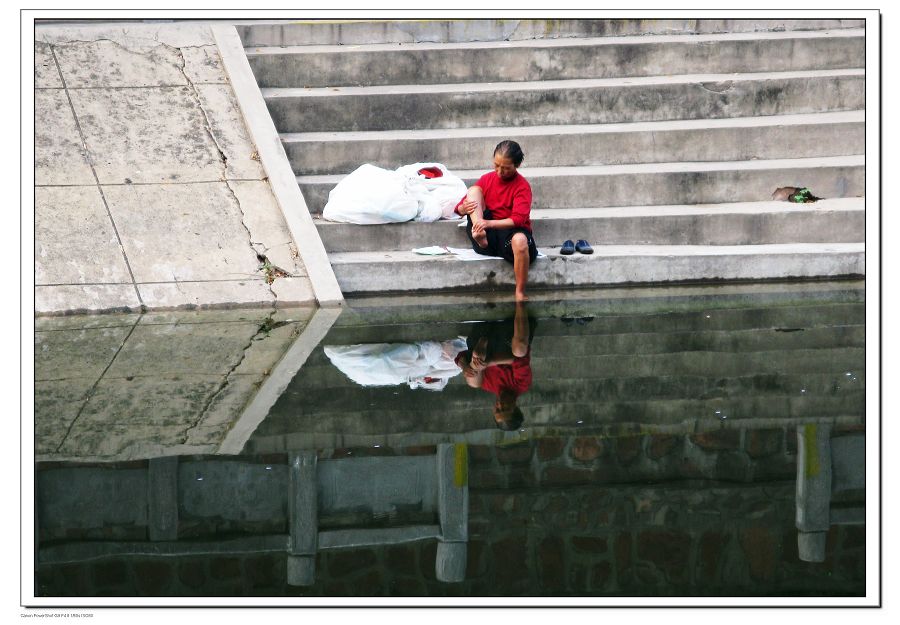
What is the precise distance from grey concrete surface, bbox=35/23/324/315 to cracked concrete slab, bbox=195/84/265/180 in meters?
0.01

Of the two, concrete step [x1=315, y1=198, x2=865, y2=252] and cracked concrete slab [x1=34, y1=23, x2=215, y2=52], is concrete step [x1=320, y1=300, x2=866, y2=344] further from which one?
cracked concrete slab [x1=34, y1=23, x2=215, y2=52]

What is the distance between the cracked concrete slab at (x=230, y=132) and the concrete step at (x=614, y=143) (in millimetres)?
421

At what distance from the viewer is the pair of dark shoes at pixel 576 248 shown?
27.3 ft

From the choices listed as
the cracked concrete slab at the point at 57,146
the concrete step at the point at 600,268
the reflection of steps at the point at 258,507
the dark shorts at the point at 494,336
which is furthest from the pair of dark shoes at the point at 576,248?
the cracked concrete slab at the point at 57,146

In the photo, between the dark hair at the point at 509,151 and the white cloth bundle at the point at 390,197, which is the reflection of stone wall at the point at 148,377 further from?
the dark hair at the point at 509,151

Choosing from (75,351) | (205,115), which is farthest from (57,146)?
(75,351)

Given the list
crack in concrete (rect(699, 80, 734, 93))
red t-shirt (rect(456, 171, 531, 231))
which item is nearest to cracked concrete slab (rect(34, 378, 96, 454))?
red t-shirt (rect(456, 171, 531, 231))

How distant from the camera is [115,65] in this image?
31.6 ft

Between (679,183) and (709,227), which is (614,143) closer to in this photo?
(679,183)

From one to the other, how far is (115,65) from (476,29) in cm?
331

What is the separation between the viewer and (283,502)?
466cm

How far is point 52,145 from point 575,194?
4.17 meters

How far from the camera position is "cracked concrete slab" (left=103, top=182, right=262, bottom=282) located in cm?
795

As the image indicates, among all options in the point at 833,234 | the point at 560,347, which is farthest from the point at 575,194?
the point at 560,347
